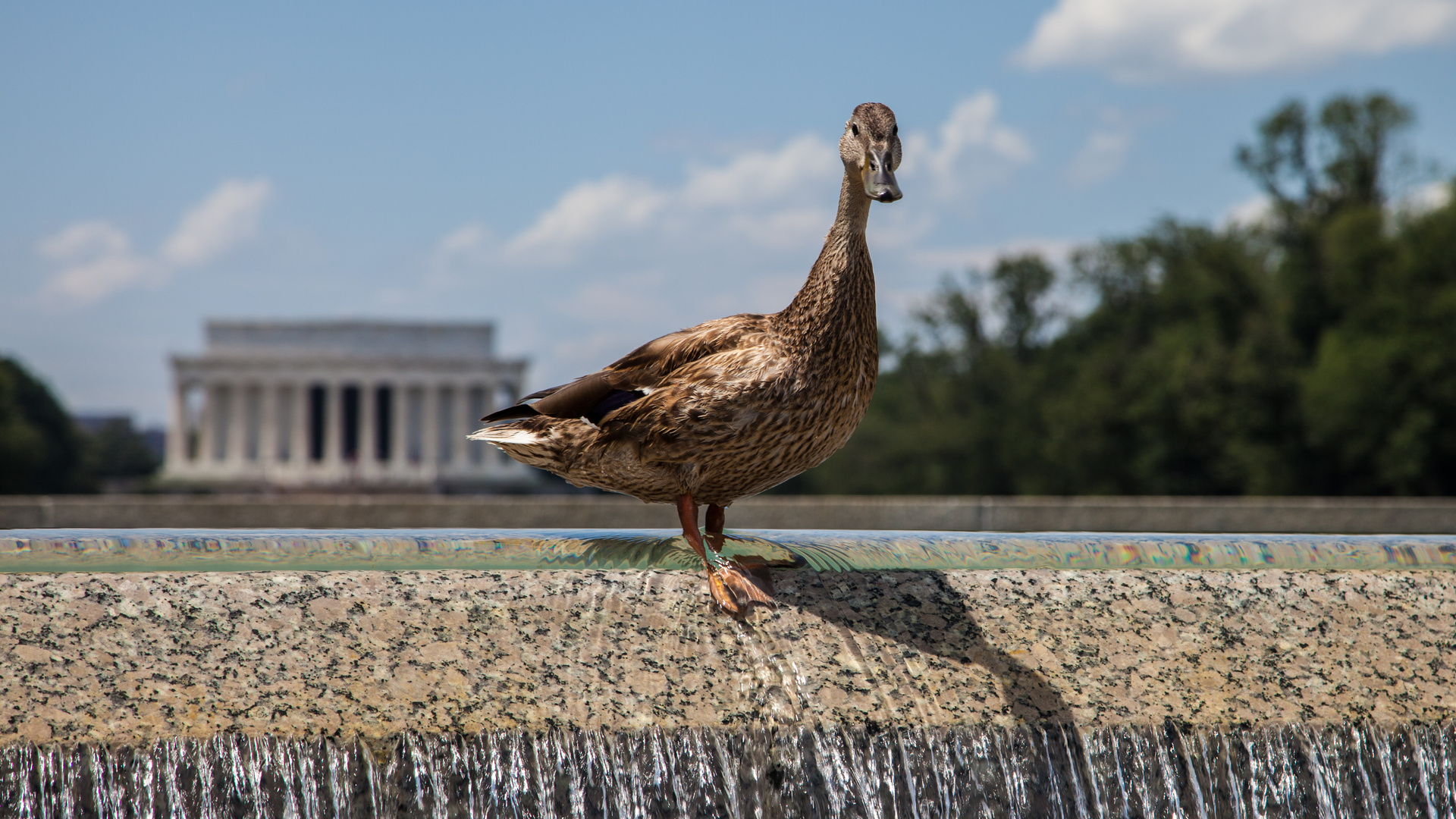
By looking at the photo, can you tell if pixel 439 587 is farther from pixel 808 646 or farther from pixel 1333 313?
pixel 1333 313

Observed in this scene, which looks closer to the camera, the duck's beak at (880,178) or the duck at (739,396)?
the duck's beak at (880,178)

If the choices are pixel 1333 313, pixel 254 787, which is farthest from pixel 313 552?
pixel 1333 313

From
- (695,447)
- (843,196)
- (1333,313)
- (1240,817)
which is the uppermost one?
(1333,313)

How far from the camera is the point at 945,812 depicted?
8.64ft

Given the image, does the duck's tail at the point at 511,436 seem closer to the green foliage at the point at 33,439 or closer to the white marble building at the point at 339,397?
the green foliage at the point at 33,439

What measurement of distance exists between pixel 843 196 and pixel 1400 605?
1540mm

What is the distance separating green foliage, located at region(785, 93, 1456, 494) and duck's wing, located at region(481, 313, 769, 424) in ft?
99.8

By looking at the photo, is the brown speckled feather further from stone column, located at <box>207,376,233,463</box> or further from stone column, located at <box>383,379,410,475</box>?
stone column, located at <box>207,376,233,463</box>

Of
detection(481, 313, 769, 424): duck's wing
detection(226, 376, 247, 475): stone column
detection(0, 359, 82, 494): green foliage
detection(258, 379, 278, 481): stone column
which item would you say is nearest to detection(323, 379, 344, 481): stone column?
detection(258, 379, 278, 481): stone column

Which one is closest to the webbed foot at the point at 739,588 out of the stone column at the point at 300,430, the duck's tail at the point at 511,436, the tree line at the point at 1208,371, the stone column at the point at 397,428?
the duck's tail at the point at 511,436

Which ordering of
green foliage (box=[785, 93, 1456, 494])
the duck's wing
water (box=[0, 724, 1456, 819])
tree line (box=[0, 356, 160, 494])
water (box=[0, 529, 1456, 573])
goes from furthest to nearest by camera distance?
1. tree line (box=[0, 356, 160, 494])
2. green foliage (box=[785, 93, 1456, 494])
3. the duck's wing
4. water (box=[0, 529, 1456, 573])
5. water (box=[0, 724, 1456, 819])

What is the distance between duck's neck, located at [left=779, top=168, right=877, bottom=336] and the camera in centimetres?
331

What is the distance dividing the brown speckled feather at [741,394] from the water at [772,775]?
85 centimetres

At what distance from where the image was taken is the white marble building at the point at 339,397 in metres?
74.4
